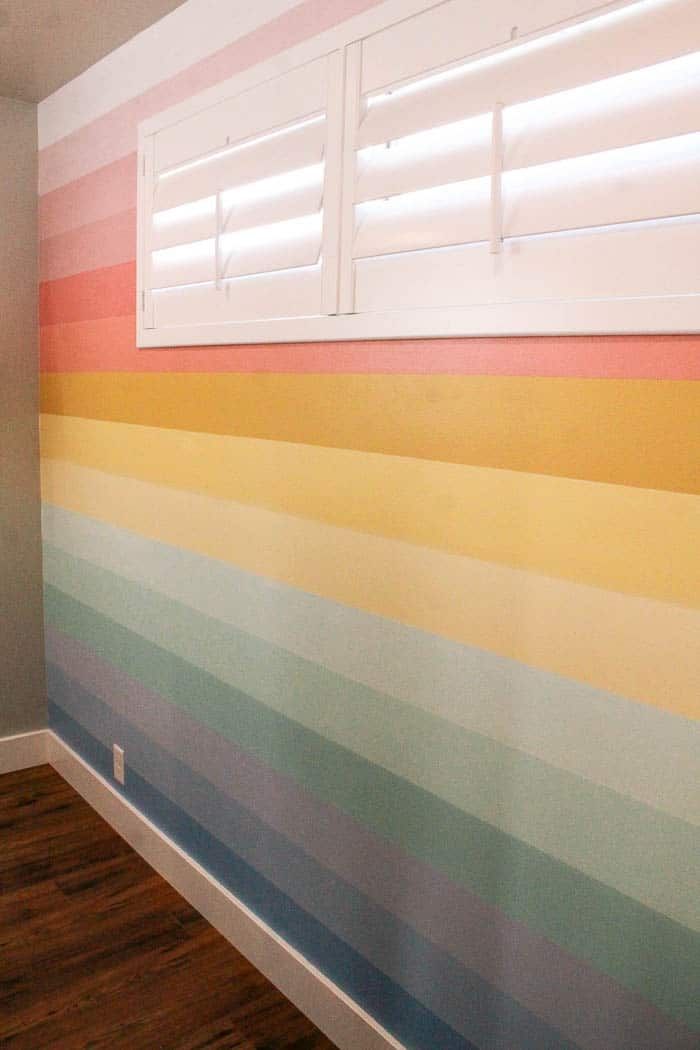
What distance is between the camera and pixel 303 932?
205 centimetres

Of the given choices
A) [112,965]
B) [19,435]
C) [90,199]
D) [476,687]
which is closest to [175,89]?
[90,199]

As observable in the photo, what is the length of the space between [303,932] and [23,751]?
5.34 feet

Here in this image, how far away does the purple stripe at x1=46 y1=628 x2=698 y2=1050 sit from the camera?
1.38 metres

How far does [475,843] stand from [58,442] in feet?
6.89

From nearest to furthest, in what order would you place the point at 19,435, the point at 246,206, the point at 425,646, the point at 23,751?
1. the point at 425,646
2. the point at 246,206
3. the point at 19,435
4. the point at 23,751

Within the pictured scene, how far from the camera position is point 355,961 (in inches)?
74.7

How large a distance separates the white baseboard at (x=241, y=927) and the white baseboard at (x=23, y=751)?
24cm

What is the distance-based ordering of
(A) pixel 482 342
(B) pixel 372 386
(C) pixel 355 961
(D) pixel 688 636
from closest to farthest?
(D) pixel 688 636 → (A) pixel 482 342 → (B) pixel 372 386 → (C) pixel 355 961

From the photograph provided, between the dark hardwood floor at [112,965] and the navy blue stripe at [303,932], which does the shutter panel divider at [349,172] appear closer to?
the navy blue stripe at [303,932]

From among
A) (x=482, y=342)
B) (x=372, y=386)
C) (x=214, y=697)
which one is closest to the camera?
(x=482, y=342)

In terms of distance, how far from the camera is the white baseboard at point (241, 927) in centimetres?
192

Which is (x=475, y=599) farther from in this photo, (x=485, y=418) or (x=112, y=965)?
(x=112, y=965)

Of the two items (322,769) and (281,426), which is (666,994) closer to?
(322,769)

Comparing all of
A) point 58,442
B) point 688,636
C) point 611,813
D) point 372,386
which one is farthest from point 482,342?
point 58,442
